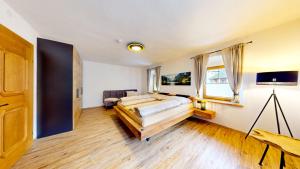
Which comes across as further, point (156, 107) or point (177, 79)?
point (177, 79)

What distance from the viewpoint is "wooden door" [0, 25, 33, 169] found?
4.40 feet

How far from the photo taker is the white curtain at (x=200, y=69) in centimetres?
327

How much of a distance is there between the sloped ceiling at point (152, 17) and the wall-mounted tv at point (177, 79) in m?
1.74

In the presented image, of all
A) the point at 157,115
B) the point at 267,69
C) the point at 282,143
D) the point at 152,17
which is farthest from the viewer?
the point at 157,115

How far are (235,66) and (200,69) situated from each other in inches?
38.0

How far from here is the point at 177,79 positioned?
430 cm

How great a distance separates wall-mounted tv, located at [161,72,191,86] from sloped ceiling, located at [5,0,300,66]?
1.74m

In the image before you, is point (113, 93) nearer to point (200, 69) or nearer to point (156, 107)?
point (156, 107)

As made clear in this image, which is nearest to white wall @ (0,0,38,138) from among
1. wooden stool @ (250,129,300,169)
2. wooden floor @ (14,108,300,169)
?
wooden floor @ (14,108,300,169)

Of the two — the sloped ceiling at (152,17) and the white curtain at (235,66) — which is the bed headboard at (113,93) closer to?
the sloped ceiling at (152,17)

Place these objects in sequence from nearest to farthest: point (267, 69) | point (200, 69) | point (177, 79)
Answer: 1. point (267, 69)
2. point (200, 69)
3. point (177, 79)

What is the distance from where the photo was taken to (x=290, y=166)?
5.03 feet

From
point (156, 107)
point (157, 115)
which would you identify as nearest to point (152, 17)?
point (156, 107)

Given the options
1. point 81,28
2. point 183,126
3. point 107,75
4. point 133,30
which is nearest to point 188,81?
point 183,126
